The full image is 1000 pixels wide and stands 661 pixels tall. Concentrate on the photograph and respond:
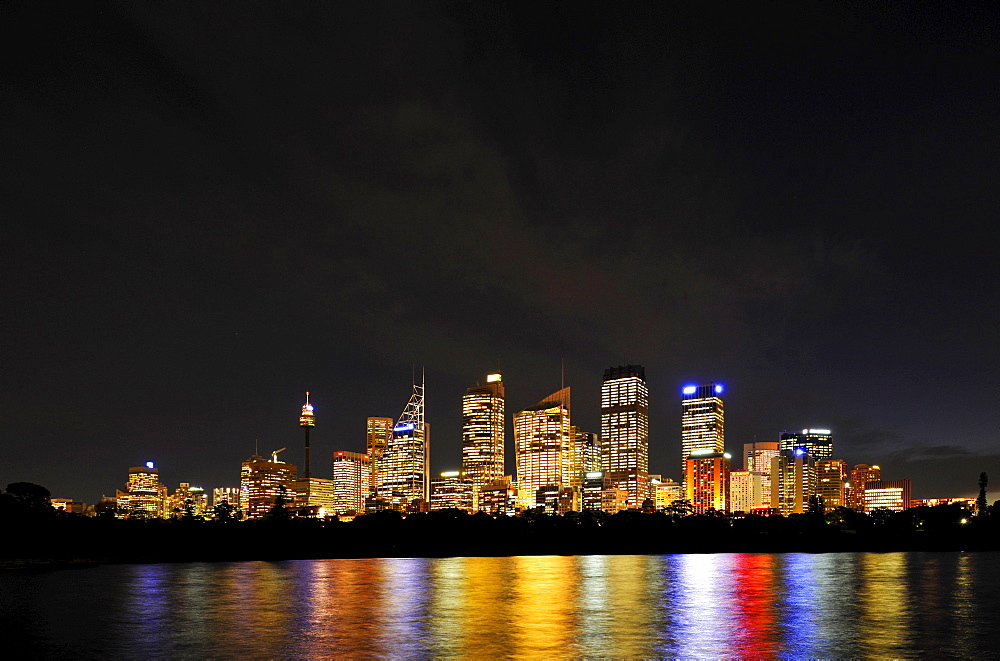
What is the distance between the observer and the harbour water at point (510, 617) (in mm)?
52281

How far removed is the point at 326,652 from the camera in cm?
5088

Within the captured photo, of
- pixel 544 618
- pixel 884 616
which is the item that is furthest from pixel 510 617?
pixel 884 616

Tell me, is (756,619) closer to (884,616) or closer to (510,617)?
(884,616)

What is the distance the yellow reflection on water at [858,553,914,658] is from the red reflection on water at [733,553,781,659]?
557 centimetres

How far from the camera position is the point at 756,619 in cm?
6706

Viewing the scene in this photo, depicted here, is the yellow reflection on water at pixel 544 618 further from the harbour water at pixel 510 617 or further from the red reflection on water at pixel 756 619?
the red reflection on water at pixel 756 619

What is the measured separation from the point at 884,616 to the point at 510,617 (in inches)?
1185

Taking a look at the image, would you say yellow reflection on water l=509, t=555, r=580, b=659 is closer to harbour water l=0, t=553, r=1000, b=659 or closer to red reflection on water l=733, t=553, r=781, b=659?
harbour water l=0, t=553, r=1000, b=659

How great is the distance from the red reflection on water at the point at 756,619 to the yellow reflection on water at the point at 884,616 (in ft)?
18.3

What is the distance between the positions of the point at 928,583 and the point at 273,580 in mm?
85845

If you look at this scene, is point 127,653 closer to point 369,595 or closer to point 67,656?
point 67,656

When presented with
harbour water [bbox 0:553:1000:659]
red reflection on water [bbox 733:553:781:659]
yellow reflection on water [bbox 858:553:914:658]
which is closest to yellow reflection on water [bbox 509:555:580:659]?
harbour water [bbox 0:553:1000:659]

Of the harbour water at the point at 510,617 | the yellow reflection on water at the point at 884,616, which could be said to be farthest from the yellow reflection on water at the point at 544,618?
the yellow reflection on water at the point at 884,616

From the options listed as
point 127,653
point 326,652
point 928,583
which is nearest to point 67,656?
point 127,653
